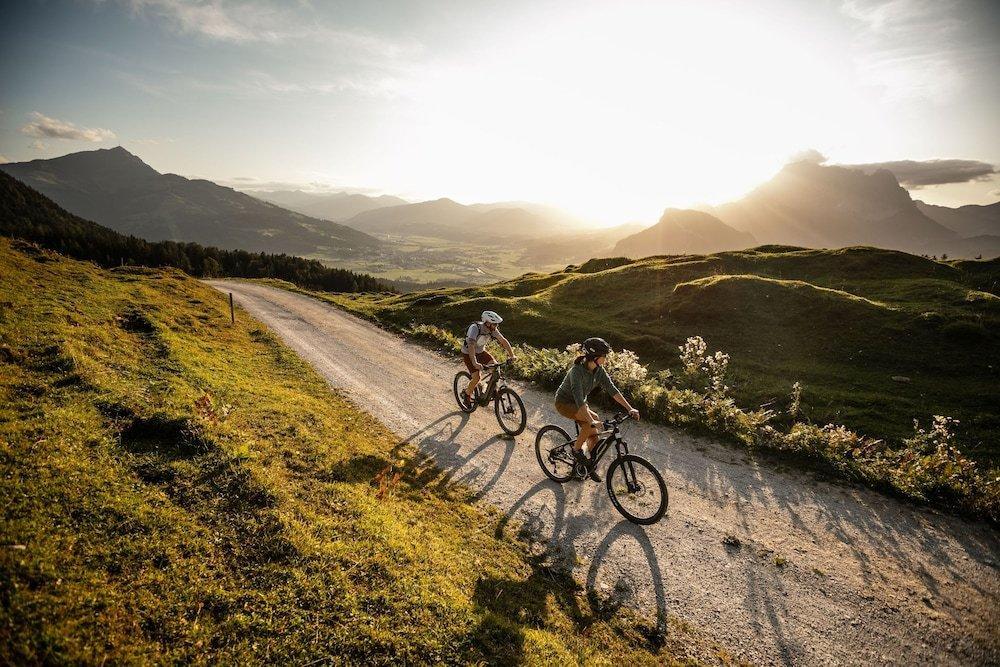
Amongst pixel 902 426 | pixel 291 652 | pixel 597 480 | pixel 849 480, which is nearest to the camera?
pixel 291 652

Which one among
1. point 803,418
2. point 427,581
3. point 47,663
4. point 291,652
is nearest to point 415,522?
point 427,581

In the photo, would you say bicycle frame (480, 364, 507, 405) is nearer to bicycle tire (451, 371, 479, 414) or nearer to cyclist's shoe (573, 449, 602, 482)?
bicycle tire (451, 371, 479, 414)

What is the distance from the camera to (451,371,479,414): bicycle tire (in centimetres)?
1528

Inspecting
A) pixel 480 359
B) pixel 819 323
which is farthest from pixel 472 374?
pixel 819 323

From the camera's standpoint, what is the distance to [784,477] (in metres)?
11.6

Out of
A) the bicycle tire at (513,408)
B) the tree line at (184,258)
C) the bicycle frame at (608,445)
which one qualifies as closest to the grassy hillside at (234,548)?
the bicycle frame at (608,445)

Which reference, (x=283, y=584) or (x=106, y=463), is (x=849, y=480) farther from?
(x=106, y=463)

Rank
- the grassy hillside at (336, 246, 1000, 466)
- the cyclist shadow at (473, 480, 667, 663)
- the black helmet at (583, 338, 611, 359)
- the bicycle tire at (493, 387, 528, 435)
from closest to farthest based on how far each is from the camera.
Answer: the cyclist shadow at (473, 480, 667, 663), the black helmet at (583, 338, 611, 359), the bicycle tire at (493, 387, 528, 435), the grassy hillside at (336, 246, 1000, 466)

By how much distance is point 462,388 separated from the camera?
16328 millimetres

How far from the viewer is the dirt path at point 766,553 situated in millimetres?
6824

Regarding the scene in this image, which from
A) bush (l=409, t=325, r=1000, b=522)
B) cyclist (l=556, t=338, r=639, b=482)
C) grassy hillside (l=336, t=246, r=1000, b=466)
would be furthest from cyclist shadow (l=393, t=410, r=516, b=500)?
grassy hillside (l=336, t=246, r=1000, b=466)

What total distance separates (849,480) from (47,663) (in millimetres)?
16105

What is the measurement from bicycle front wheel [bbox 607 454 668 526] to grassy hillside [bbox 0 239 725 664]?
2.52 m

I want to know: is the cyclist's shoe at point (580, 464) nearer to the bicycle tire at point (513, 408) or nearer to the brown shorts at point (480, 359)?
the bicycle tire at point (513, 408)
